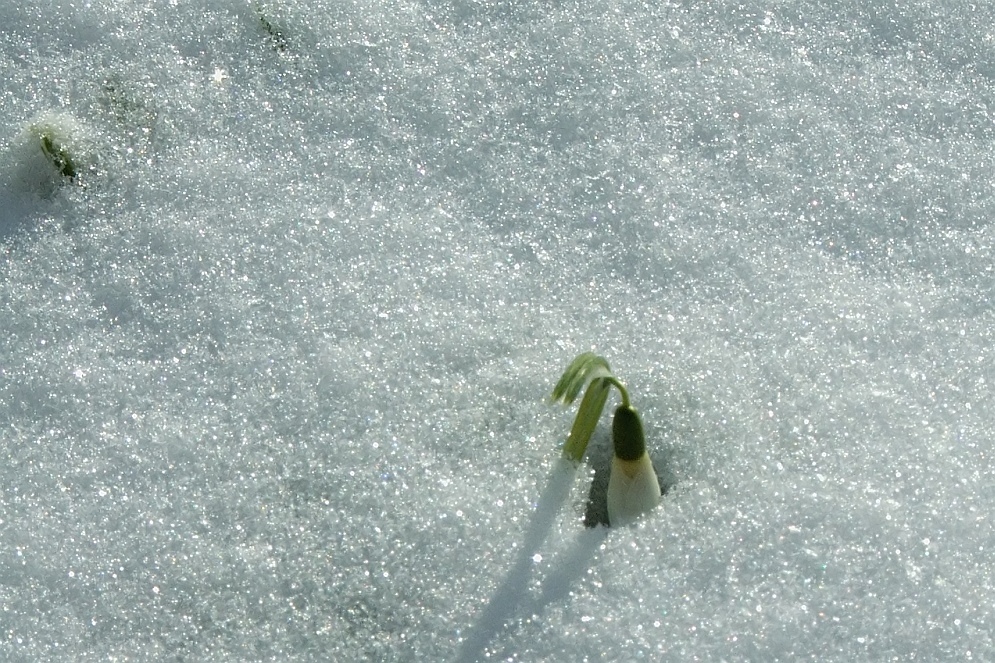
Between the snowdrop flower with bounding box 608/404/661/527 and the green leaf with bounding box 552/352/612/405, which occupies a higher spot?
the green leaf with bounding box 552/352/612/405

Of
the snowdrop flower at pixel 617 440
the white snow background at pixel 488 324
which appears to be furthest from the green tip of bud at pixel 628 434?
the white snow background at pixel 488 324

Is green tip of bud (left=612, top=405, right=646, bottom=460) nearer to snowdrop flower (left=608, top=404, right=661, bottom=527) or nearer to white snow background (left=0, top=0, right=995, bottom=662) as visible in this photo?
→ snowdrop flower (left=608, top=404, right=661, bottom=527)

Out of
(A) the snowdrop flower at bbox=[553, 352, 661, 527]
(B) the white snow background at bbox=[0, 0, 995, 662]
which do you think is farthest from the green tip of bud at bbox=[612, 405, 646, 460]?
(B) the white snow background at bbox=[0, 0, 995, 662]

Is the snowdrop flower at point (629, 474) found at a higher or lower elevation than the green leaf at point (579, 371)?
lower

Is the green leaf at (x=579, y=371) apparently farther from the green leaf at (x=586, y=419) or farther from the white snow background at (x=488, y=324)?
the white snow background at (x=488, y=324)

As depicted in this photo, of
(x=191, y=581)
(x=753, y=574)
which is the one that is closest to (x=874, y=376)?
(x=753, y=574)

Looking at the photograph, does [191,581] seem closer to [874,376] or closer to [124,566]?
[124,566]

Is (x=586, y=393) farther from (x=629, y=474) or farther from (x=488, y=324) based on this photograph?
(x=488, y=324)
